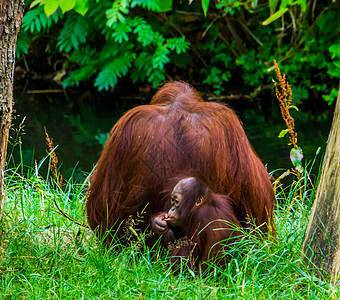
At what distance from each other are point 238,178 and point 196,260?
45cm

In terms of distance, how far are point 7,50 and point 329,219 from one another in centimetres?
157

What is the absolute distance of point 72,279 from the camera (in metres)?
2.62

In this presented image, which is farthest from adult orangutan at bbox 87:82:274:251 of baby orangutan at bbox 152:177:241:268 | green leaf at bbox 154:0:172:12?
green leaf at bbox 154:0:172:12

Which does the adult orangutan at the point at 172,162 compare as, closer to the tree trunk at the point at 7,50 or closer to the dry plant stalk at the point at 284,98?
the dry plant stalk at the point at 284,98

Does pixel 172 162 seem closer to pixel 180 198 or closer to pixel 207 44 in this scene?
pixel 180 198

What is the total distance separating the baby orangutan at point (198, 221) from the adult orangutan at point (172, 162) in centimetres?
7

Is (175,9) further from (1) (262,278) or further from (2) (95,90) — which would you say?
(1) (262,278)

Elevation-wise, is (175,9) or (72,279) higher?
(175,9)

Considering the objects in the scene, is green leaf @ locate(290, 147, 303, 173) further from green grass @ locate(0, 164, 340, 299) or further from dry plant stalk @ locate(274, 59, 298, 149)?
green grass @ locate(0, 164, 340, 299)

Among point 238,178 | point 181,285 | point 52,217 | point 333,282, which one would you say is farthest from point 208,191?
point 52,217

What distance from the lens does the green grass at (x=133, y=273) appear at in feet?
7.95

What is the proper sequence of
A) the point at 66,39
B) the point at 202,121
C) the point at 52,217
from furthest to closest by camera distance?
the point at 66,39 < the point at 52,217 < the point at 202,121

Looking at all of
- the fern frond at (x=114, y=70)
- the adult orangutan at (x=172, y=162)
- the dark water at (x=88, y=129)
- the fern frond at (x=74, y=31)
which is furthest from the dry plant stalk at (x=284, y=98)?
the fern frond at (x=74, y=31)

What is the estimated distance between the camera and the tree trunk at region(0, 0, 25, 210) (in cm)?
251
